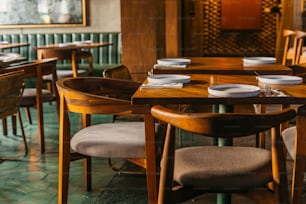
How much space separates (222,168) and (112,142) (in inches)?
28.6

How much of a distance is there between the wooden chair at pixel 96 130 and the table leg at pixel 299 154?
0.72 metres

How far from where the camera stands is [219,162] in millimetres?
2045

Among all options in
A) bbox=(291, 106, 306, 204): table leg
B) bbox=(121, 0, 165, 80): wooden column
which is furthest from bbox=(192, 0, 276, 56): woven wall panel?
bbox=(291, 106, 306, 204): table leg

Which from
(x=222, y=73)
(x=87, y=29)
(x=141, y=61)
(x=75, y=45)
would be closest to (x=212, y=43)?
(x=87, y=29)

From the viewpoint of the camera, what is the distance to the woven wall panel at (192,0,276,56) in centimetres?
1246

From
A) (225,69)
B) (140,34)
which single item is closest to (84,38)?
(140,34)

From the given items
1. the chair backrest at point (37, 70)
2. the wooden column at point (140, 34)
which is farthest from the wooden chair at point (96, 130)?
the wooden column at point (140, 34)

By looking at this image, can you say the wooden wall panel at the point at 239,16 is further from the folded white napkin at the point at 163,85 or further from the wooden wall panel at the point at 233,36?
the folded white napkin at the point at 163,85

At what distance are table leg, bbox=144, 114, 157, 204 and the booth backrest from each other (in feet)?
17.5

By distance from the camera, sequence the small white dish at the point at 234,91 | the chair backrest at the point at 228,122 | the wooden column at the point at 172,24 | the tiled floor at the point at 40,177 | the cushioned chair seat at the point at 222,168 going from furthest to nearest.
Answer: the wooden column at the point at 172,24, the tiled floor at the point at 40,177, the small white dish at the point at 234,91, the cushioned chair seat at the point at 222,168, the chair backrest at the point at 228,122

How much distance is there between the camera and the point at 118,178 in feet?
11.2

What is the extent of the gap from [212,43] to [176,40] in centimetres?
593

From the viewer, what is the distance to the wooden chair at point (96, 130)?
2.40m

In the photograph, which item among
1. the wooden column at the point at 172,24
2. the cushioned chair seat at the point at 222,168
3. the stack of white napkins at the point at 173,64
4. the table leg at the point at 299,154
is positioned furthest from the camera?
the wooden column at the point at 172,24
